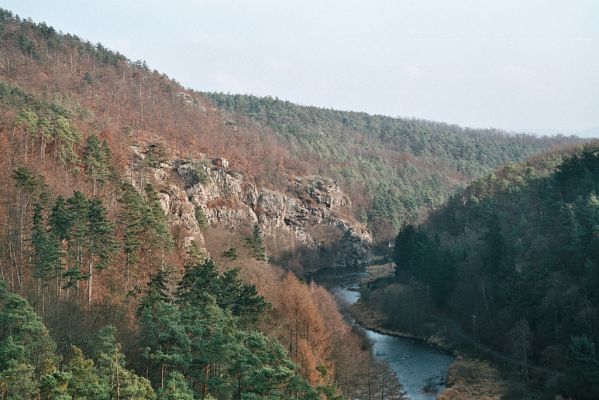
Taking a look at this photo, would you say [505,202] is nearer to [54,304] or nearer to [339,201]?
[339,201]

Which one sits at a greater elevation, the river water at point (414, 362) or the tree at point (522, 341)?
the tree at point (522, 341)

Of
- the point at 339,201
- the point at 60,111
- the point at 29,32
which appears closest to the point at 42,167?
the point at 60,111

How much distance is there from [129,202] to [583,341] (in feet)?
139

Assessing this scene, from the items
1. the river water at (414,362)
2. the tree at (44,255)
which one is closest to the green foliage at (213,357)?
the tree at (44,255)

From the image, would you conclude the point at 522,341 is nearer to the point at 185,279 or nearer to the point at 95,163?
the point at 185,279

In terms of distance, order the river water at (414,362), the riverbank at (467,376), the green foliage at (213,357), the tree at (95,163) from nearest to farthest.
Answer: the green foliage at (213,357)
the riverbank at (467,376)
the river water at (414,362)
the tree at (95,163)

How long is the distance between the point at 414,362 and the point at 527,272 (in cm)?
1641

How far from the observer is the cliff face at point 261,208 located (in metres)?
79.4

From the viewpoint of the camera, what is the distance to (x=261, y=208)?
380ft

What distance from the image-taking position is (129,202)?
167ft

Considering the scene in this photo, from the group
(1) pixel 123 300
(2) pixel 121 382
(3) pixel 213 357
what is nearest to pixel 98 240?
(1) pixel 123 300

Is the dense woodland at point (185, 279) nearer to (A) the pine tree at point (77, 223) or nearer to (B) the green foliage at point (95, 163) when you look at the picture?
(A) the pine tree at point (77, 223)

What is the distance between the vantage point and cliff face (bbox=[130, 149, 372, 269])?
260 feet

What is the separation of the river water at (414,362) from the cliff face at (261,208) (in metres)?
26.5
